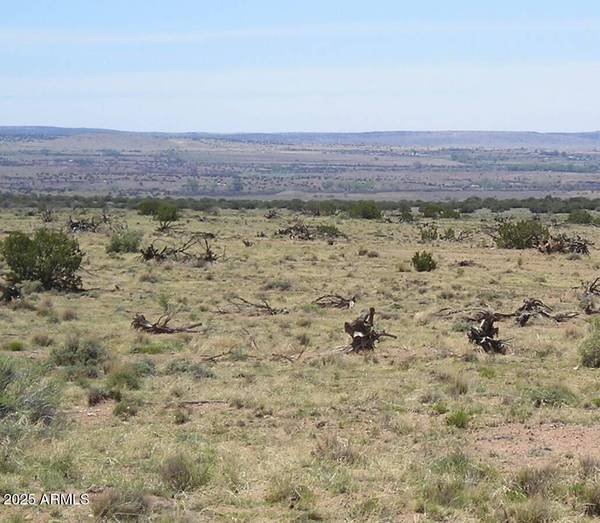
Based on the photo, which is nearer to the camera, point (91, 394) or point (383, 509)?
point (383, 509)

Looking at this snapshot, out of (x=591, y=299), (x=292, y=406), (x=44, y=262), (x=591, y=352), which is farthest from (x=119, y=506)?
(x=44, y=262)

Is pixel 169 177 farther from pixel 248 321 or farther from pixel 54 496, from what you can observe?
pixel 54 496

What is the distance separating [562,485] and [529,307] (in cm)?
1289

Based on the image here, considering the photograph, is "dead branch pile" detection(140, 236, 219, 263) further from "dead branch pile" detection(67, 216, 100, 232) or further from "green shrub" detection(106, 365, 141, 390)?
"green shrub" detection(106, 365, 141, 390)

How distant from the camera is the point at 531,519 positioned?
27.1 feet

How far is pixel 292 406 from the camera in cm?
1305

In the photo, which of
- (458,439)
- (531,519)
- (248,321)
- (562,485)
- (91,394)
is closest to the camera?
(531,519)

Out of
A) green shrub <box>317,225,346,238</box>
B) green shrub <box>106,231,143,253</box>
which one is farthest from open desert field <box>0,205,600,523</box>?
green shrub <box>317,225,346,238</box>

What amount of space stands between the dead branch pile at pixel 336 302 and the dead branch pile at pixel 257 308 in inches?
52.2

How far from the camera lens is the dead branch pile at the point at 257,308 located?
2289 centimetres

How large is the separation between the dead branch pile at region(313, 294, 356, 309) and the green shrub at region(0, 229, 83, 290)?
23.3 feet

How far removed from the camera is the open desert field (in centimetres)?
888

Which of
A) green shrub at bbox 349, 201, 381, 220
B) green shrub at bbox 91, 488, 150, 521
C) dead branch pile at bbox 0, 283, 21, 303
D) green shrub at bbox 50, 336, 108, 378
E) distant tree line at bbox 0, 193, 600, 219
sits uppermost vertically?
green shrub at bbox 91, 488, 150, 521

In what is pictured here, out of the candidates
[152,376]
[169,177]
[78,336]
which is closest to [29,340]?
[78,336]
